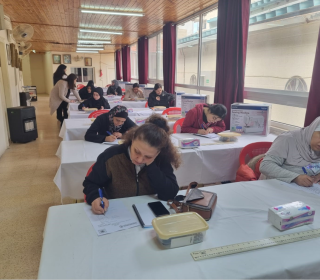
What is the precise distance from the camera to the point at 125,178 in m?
1.55

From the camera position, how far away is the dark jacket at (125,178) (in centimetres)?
146

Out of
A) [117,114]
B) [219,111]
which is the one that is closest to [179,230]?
[117,114]

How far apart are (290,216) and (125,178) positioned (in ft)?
2.93

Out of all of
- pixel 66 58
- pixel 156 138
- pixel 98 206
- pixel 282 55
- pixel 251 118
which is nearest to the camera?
pixel 98 206

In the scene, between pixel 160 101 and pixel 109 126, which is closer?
pixel 109 126

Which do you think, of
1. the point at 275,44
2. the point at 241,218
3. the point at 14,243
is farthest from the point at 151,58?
the point at 241,218

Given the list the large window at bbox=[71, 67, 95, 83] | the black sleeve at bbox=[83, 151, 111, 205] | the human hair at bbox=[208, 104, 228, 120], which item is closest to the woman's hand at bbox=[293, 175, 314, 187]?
the black sleeve at bbox=[83, 151, 111, 205]

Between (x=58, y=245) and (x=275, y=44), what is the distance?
3.92 meters

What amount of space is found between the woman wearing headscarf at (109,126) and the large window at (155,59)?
20.2 ft

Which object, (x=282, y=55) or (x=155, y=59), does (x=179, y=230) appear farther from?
(x=155, y=59)

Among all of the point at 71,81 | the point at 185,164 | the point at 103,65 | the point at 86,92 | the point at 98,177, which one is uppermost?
the point at 103,65

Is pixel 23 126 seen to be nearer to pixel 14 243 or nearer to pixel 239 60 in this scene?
pixel 14 243

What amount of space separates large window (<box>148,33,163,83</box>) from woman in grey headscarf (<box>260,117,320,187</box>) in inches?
285

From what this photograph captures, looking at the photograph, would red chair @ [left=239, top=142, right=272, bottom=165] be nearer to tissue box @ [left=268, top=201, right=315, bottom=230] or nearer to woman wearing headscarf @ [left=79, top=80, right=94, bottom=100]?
tissue box @ [left=268, top=201, right=315, bottom=230]
